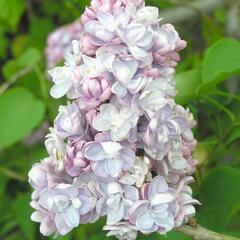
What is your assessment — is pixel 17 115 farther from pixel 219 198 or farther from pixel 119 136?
pixel 119 136

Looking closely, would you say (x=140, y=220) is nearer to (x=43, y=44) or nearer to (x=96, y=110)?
(x=96, y=110)

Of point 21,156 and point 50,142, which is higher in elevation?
point 50,142

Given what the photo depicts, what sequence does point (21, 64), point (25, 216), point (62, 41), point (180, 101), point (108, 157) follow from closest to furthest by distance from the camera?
point (108, 157) → point (180, 101) → point (25, 216) → point (21, 64) → point (62, 41)

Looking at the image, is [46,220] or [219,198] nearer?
[46,220]

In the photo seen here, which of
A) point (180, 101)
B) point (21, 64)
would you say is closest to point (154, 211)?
point (180, 101)

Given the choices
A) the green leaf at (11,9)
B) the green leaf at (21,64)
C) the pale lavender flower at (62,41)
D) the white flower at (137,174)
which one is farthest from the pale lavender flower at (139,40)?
the green leaf at (11,9)

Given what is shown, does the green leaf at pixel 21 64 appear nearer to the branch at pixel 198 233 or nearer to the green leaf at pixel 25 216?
the green leaf at pixel 25 216

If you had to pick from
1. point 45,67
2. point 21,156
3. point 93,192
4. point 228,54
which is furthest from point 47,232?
point 45,67
